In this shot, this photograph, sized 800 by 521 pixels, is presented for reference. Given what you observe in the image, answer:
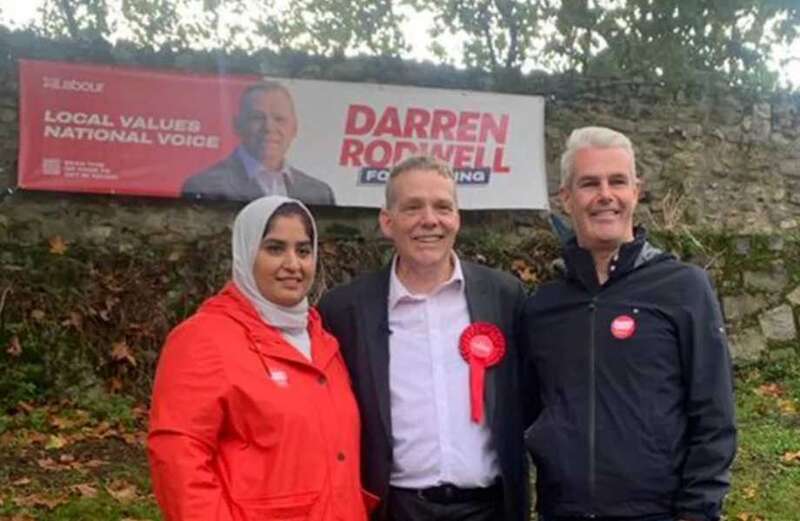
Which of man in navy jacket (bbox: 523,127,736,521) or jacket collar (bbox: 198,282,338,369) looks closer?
→ man in navy jacket (bbox: 523,127,736,521)

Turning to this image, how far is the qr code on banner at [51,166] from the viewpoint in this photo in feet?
24.1

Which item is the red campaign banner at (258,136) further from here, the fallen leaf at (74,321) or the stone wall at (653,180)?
the fallen leaf at (74,321)

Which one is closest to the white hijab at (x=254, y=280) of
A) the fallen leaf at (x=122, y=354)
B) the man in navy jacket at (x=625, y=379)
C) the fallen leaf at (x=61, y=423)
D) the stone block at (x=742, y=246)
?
the man in navy jacket at (x=625, y=379)

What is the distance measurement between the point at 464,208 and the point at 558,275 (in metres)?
5.72

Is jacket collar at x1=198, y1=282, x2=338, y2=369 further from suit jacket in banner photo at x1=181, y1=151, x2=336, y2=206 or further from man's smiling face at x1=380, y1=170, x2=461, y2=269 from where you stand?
suit jacket in banner photo at x1=181, y1=151, x2=336, y2=206

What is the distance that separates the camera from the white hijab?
258cm

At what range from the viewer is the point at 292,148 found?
7.91 meters

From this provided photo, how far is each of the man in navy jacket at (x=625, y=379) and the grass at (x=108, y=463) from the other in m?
2.68

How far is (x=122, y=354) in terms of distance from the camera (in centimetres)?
689

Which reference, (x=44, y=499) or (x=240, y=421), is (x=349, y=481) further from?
(x=44, y=499)

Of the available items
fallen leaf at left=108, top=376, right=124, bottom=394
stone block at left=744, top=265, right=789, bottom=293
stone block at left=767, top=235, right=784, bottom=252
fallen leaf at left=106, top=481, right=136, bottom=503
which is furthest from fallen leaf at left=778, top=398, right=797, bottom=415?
fallen leaf at left=108, top=376, right=124, bottom=394

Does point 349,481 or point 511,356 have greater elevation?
point 511,356

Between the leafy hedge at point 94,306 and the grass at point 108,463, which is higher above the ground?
the leafy hedge at point 94,306

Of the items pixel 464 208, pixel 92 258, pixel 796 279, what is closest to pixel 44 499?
pixel 92 258
